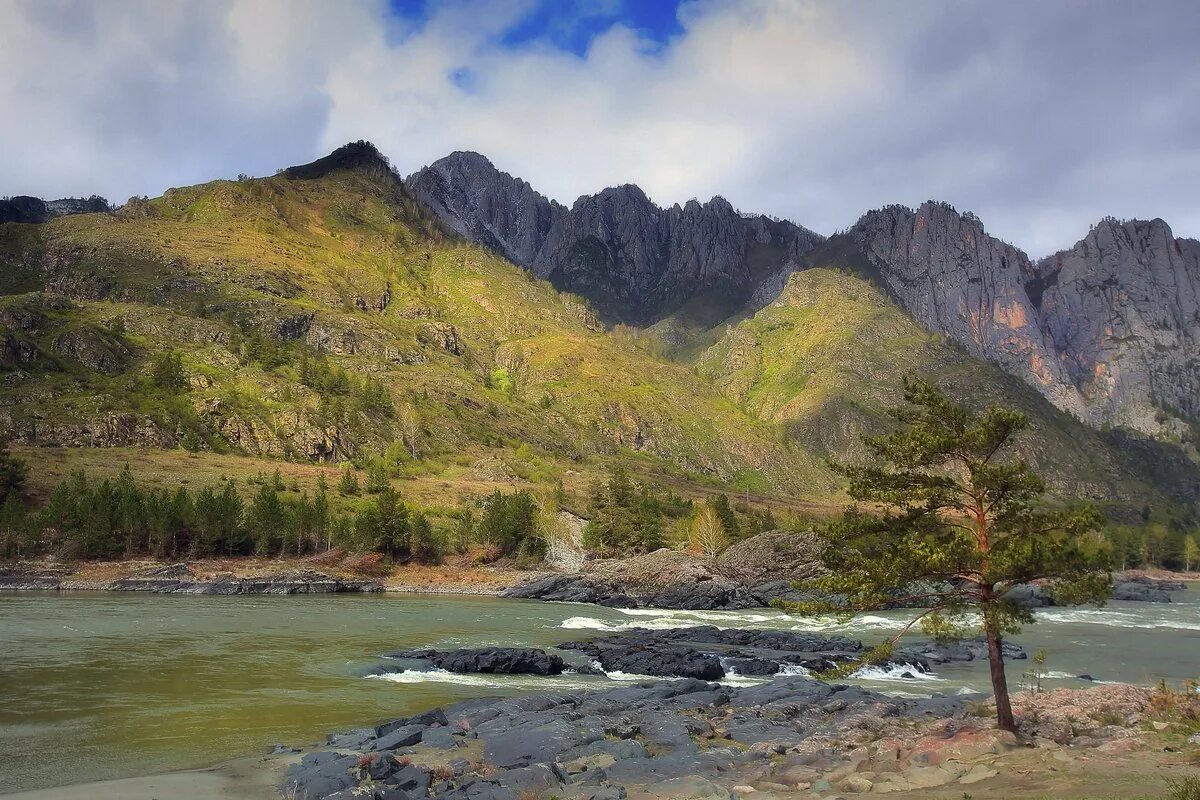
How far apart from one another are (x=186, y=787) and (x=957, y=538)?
2524 cm

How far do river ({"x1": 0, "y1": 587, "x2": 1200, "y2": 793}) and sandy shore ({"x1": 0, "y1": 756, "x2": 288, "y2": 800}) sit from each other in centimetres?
144

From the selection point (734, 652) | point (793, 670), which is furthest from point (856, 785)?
point (734, 652)

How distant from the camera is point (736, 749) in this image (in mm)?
26922

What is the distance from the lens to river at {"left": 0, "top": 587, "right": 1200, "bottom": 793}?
2848 centimetres

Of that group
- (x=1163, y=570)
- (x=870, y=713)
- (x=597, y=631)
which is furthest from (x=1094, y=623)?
(x=1163, y=570)

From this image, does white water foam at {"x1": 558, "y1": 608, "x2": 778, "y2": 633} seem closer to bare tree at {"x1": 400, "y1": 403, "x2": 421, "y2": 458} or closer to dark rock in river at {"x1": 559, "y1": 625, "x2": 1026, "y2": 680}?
dark rock in river at {"x1": 559, "y1": 625, "x2": 1026, "y2": 680}

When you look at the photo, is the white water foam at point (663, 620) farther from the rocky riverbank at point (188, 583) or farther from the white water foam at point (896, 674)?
the rocky riverbank at point (188, 583)

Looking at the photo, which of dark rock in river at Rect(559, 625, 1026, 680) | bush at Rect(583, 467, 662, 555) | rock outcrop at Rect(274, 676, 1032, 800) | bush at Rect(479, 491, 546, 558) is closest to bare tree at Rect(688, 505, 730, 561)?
bush at Rect(583, 467, 662, 555)

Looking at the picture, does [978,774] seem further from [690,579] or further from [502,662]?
[690,579]

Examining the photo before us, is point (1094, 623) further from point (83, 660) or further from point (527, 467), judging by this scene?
point (527, 467)

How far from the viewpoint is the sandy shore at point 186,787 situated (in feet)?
70.2

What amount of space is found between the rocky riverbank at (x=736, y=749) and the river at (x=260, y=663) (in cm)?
634

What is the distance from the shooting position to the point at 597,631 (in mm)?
68750

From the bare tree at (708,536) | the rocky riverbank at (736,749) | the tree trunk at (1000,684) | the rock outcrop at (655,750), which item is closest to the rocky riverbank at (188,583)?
the bare tree at (708,536)
